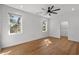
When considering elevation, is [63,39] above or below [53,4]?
below

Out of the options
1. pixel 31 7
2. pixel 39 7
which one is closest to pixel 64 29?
pixel 39 7

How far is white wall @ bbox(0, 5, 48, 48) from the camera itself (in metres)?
1.54

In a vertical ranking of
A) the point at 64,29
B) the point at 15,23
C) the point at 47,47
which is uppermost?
the point at 15,23

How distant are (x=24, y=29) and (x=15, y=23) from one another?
19 centimetres

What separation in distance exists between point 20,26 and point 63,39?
0.80 metres

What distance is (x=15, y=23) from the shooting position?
165cm

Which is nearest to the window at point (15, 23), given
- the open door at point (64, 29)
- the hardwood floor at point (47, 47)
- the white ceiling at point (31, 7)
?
the white ceiling at point (31, 7)

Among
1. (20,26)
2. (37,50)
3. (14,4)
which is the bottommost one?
(37,50)

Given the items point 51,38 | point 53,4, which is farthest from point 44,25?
point 53,4

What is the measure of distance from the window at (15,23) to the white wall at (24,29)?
0.05 m

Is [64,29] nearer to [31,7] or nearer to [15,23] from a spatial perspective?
[31,7]

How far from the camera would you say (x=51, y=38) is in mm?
1722
